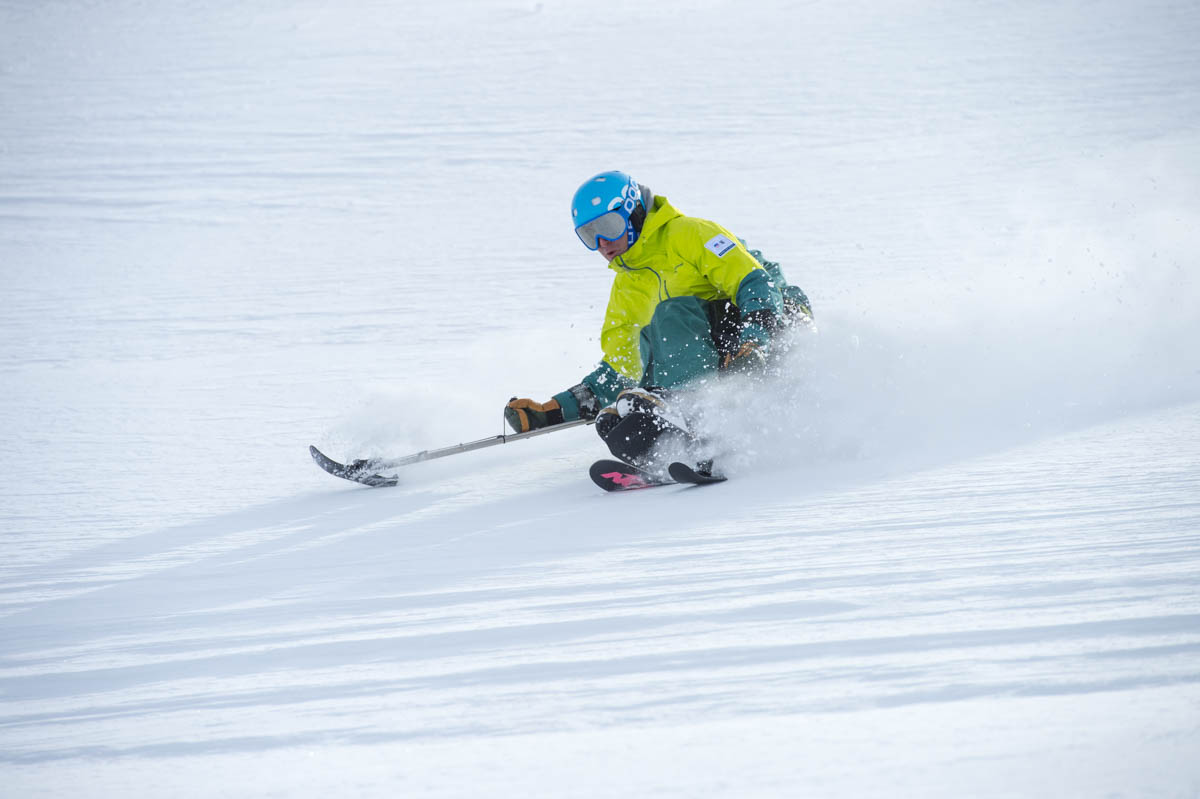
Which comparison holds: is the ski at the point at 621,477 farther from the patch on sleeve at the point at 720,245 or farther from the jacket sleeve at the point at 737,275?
the patch on sleeve at the point at 720,245

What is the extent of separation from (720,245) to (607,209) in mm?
478

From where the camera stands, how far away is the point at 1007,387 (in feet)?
14.1

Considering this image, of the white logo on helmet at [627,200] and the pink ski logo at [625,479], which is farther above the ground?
the white logo on helmet at [627,200]

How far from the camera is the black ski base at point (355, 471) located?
4.05m

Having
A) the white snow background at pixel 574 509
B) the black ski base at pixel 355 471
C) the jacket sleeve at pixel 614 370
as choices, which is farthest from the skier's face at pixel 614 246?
the black ski base at pixel 355 471

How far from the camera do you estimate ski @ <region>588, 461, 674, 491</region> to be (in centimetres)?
373

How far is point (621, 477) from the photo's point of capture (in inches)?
148

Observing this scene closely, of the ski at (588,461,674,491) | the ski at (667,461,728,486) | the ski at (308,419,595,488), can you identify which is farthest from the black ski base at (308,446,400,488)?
the ski at (667,461,728,486)

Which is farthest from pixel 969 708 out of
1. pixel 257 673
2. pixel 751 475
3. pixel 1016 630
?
pixel 751 475

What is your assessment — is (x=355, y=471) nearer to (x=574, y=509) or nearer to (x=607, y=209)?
(x=574, y=509)

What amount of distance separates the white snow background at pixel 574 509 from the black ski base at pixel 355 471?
0.07 metres

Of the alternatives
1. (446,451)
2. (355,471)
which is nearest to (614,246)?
(446,451)

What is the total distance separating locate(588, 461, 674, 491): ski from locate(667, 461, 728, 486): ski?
0.12m

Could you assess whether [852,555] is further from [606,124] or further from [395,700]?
[606,124]
